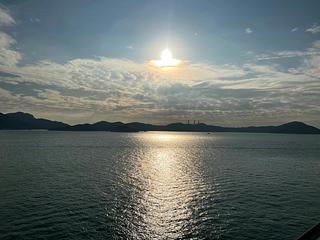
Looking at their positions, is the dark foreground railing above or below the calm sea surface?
above

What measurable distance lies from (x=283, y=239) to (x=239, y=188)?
3047 centimetres

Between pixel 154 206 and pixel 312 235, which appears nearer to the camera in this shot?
pixel 312 235

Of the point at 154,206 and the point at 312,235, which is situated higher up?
the point at 312,235

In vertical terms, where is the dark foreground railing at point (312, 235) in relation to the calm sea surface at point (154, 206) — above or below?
above

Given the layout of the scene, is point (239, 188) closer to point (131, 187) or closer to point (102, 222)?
point (131, 187)

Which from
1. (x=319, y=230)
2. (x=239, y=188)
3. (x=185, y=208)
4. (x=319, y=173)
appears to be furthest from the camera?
(x=319, y=173)

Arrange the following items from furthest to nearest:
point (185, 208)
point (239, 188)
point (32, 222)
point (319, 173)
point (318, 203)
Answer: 1. point (319, 173)
2. point (239, 188)
3. point (318, 203)
4. point (185, 208)
5. point (32, 222)

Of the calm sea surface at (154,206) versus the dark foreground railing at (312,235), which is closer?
the dark foreground railing at (312,235)

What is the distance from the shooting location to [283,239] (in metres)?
39.2

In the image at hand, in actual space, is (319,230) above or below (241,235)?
above

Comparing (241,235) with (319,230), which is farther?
(241,235)

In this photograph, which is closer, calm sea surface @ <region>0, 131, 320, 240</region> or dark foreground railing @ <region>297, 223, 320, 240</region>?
dark foreground railing @ <region>297, 223, 320, 240</region>

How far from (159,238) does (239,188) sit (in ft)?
119

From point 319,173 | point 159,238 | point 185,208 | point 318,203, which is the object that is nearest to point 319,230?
point 159,238
